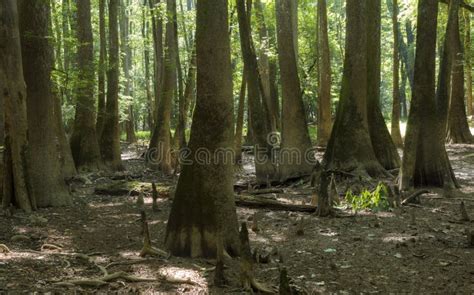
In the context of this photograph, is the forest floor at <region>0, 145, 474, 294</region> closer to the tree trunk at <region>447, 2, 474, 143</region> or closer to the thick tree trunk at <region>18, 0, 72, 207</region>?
the thick tree trunk at <region>18, 0, 72, 207</region>

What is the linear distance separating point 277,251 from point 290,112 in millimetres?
7723

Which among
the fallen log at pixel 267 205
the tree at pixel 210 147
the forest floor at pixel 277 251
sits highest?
the tree at pixel 210 147

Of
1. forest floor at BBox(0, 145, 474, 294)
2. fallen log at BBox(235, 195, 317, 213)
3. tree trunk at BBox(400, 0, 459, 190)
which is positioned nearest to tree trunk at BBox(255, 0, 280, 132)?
tree trunk at BBox(400, 0, 459, 190)

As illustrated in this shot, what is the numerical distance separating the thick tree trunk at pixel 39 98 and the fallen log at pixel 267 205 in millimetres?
3776

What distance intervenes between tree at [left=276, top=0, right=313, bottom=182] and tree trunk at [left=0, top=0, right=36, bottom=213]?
706 cm

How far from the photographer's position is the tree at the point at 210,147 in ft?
22.4

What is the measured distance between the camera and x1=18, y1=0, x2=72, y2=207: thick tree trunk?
34.6 feet

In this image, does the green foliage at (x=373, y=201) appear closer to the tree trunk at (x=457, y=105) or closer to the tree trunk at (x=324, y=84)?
the tree trunk at (x=324, y=84)

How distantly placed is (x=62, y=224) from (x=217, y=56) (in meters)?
4.53

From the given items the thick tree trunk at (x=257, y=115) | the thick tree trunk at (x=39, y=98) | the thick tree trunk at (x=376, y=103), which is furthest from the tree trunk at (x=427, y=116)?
the thick tree trunk at (x=39, y=98)

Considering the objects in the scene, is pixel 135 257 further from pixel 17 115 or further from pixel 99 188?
pixel 99 188

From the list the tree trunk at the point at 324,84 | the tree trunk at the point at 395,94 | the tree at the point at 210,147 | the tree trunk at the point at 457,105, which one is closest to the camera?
the tree at the point at 210,147

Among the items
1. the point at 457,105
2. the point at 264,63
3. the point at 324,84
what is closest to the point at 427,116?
the point at 324,84

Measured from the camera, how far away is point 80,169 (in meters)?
16.8
